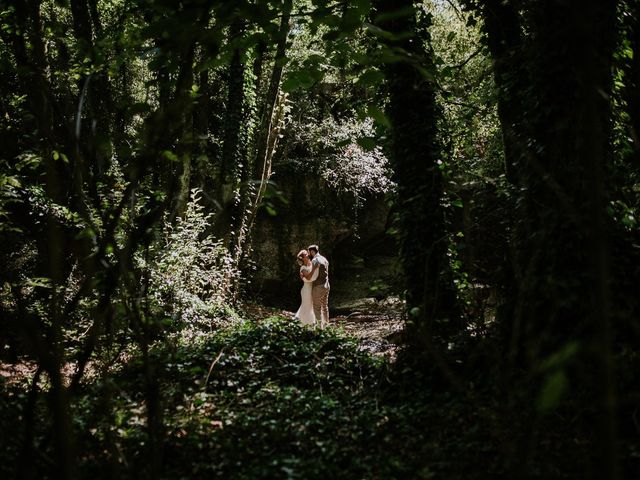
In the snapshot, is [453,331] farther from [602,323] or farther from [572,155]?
[602,323]

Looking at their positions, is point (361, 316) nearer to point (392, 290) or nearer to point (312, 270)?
point (312, 270)

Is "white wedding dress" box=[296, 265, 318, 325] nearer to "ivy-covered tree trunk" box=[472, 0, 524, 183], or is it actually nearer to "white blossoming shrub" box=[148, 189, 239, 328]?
"white blossoming shrub" box=[148, 189, 239, 328]

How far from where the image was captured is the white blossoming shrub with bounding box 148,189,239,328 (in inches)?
353

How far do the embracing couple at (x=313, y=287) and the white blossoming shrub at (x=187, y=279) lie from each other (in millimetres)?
1709

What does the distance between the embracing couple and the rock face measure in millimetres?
5001

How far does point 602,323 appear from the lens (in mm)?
1128

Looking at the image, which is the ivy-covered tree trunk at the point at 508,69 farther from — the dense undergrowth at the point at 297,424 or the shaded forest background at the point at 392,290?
the dense undergrowth at the point at 297,424

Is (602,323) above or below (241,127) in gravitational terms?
below

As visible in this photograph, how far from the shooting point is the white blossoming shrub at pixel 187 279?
29.4 ft

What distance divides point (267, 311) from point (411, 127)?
9.31m

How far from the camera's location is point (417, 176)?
6.01 metres

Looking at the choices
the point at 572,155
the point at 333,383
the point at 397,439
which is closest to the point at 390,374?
the point at 333,383

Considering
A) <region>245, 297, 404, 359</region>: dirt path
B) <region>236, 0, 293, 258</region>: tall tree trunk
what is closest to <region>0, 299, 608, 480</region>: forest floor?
<region>245, 297, 404, 359</region>: dirt path

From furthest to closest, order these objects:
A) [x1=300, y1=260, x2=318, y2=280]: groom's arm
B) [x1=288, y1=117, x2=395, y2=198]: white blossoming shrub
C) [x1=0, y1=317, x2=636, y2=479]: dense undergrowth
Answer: [x1=288, y1=117, x2=395, y2=198]: white blossoming shrub, [x1=300, y1=260, x2=318, y2=280]: groom's arm, [x1=0, y1=317, x2=636, y2=479]: dense undergrowth
